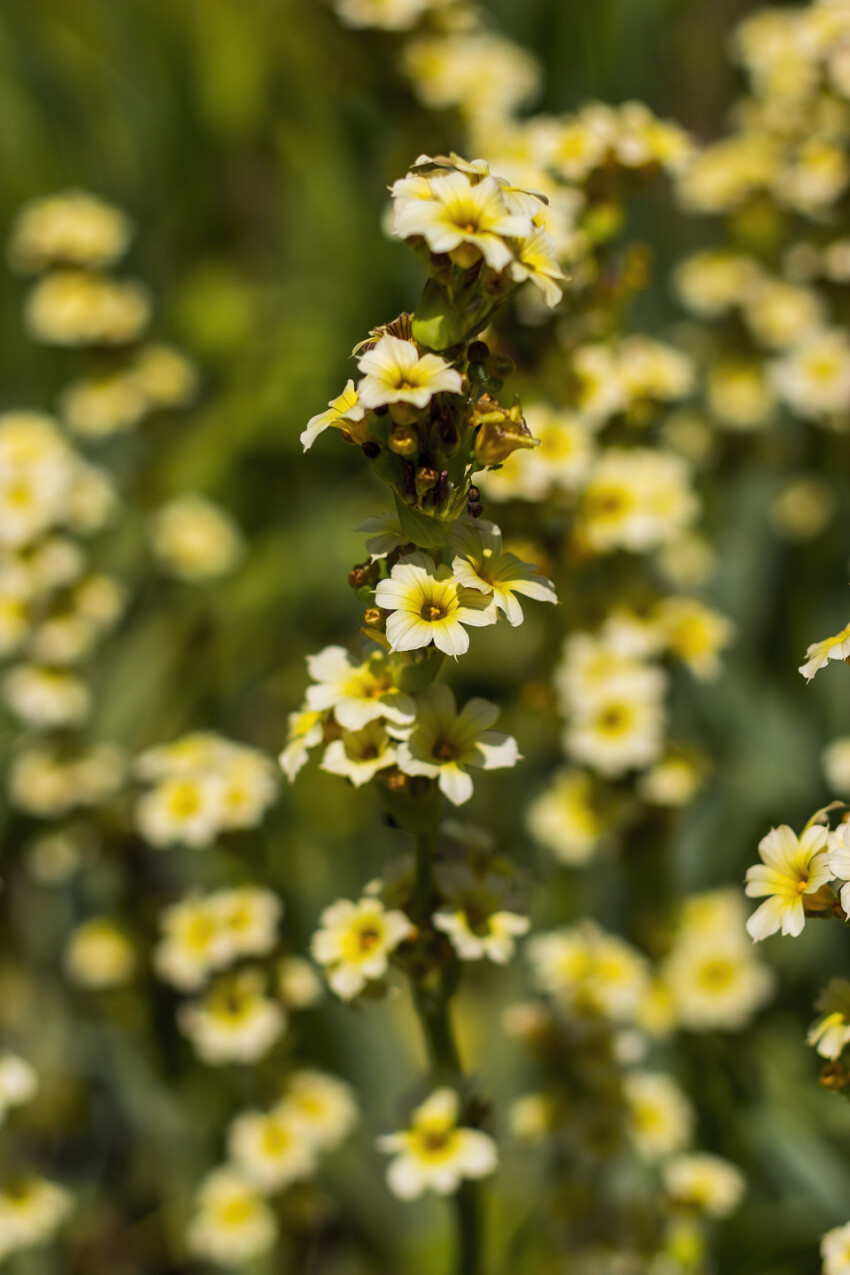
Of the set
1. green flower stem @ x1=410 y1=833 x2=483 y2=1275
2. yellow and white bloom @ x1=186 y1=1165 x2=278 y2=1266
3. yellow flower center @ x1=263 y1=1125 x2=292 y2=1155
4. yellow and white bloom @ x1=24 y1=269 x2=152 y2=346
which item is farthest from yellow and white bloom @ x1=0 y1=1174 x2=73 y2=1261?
yellow and white bloom @ x1=24 y1=269 x2=152 y2=346

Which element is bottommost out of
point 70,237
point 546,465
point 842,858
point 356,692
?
point 842,858

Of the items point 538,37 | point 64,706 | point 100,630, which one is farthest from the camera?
point 538,37

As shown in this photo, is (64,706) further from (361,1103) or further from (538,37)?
(538,37)

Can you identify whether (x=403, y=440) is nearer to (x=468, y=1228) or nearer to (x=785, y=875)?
(x=785, y=875)

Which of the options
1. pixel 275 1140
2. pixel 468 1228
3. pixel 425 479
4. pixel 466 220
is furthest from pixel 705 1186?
pixel 466 220

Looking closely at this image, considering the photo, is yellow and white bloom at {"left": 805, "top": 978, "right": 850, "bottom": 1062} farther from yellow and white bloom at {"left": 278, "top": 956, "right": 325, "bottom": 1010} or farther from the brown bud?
yellow and white bloom at {"left": 278, "top": 956, "right": 325, "bottom": 1010}

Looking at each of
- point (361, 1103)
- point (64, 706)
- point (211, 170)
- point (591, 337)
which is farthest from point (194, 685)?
point (211, 170)
